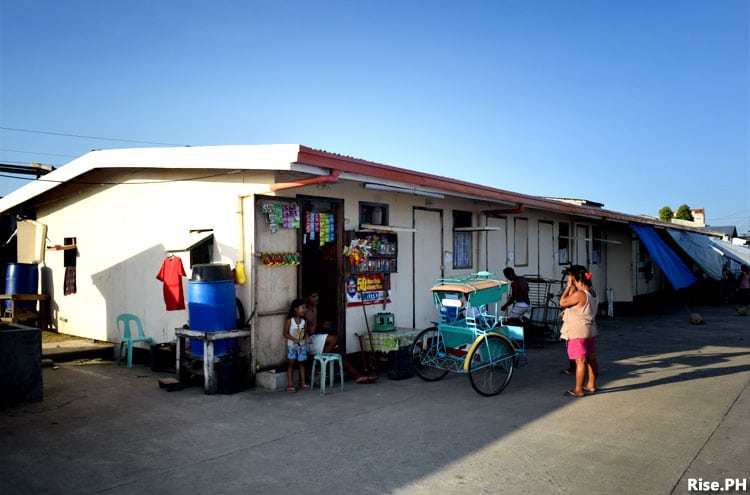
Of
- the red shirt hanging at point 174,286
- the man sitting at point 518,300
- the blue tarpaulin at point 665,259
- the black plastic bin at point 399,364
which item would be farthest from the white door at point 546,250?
the red shirt hanging at point 174,286

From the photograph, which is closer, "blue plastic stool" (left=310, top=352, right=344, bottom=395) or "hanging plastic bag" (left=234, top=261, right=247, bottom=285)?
"blue plastic stool" (left=310, top=352, right=344, bottom=395)

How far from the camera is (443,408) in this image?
22.3 feet

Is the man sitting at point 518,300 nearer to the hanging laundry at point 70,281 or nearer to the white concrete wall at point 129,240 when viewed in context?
the white concrete wall at point 129,240

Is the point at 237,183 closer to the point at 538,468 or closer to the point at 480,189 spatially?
the point at 480,189

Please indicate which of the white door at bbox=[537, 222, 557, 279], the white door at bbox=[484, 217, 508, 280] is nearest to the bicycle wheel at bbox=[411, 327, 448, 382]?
the white door at bbox=[484, 217, 508, 280]

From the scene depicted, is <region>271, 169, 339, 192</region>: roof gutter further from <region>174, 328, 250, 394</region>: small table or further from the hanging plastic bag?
<region>174, 328, 250, 394</region>: small table

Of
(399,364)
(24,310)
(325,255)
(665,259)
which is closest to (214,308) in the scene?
(325,255)

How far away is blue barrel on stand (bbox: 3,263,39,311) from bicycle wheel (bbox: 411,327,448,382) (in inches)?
329

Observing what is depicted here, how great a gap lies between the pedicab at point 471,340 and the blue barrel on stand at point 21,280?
8446 millimetres

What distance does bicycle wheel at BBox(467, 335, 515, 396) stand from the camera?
23.9 feet

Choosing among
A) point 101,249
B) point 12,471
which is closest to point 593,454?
point 12,471

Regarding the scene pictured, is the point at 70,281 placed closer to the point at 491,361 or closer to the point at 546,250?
the point at 491,361

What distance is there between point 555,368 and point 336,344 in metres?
3.63

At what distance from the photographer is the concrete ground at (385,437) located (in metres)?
4.56
